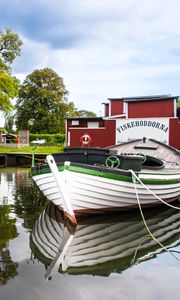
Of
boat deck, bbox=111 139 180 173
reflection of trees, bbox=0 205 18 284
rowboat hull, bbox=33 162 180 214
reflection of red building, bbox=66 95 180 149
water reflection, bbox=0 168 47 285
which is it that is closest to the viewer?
reflection of trees, bbox=0 205 18 284

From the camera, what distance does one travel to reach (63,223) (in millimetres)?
8773

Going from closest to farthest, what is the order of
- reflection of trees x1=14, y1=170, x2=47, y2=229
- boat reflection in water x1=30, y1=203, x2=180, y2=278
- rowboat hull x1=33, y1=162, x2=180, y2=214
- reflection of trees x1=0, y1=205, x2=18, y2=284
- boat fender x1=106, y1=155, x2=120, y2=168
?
reflection of trees x1=0, y1=205, x2=18, y2=284
boat reflection in water x1=30, y1=203, x2=180, y2=278
rowboat hull x1=33, y1=162, x2=180, y2=214
boat fender x1=106, y1=155, x2=120, y2=168
reflection of trees x1=14, y1=170, x2=47, y2=229

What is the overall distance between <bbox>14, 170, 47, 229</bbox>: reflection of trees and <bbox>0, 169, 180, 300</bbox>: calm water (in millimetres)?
61

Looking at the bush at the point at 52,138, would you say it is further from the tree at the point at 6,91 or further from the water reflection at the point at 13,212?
the water reflection at the point at 13,212

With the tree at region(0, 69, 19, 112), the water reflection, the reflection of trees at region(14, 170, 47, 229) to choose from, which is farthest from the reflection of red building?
the tree at region(0, 69, 19, 112)

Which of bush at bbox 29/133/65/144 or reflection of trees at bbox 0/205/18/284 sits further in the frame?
bush at bbox 29/133/65/144

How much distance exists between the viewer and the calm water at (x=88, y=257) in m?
4.88

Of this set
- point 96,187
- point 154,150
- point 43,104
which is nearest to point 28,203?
point 96,187

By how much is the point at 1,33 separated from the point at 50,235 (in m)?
34.6

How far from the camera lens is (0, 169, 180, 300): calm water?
4.88 m

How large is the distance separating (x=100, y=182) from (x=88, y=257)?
2391mm

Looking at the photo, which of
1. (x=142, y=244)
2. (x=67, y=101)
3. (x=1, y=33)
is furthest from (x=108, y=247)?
(x=67, y=101)

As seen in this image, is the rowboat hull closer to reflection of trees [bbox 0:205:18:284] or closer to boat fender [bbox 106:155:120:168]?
boat fender [bbox 106:155:120:168]

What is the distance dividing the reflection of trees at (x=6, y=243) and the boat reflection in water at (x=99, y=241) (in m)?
0.48
